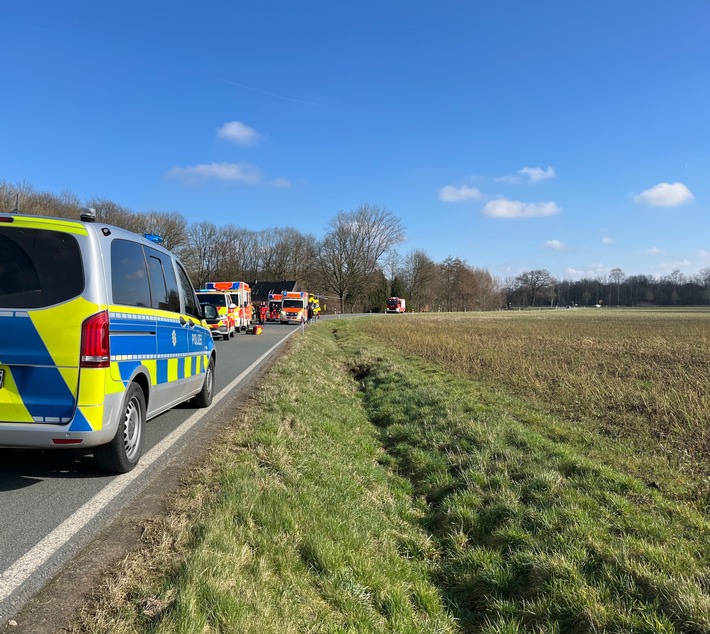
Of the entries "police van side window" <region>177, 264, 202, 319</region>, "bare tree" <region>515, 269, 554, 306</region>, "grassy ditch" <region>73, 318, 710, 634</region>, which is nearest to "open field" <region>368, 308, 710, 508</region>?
"grassy ditch" <region>73, 318, 710, 634</region>

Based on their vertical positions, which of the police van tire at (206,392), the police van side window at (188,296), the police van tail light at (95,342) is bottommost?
the police van tire at (206,392)

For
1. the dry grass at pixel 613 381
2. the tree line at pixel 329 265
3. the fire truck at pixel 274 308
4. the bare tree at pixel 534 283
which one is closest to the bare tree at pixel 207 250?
the tree line at pixel 329 265

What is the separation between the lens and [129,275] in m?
4.47

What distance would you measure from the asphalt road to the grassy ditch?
264 mm

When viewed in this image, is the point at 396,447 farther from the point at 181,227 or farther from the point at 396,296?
the point at 396,296

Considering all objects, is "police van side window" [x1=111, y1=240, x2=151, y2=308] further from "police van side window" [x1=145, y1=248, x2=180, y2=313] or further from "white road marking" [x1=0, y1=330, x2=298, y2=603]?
"white road marking" [x1=0, y1=330, x2=298, y2=603]

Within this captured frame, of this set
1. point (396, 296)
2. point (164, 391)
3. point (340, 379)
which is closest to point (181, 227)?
point (396, 296)

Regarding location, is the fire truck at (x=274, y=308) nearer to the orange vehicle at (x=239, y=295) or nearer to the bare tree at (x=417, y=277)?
the orange vehicle at (x=239, y=295)

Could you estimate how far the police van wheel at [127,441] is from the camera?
418cm

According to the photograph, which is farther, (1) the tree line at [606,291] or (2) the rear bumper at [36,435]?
(1) the tree line at [606,291]

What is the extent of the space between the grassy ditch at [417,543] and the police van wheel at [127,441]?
73 cm

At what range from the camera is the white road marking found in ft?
8.77

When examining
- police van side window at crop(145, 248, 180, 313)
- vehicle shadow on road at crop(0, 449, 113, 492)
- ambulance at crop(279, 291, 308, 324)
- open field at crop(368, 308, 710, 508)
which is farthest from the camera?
ambulance at crop(279, 291, 308, 324)

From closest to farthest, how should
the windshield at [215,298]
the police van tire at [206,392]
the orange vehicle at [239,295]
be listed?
1. the police van tire at [206,392]
2. the windshield at [215,298]
3. the orange vehicle at [239,295]
